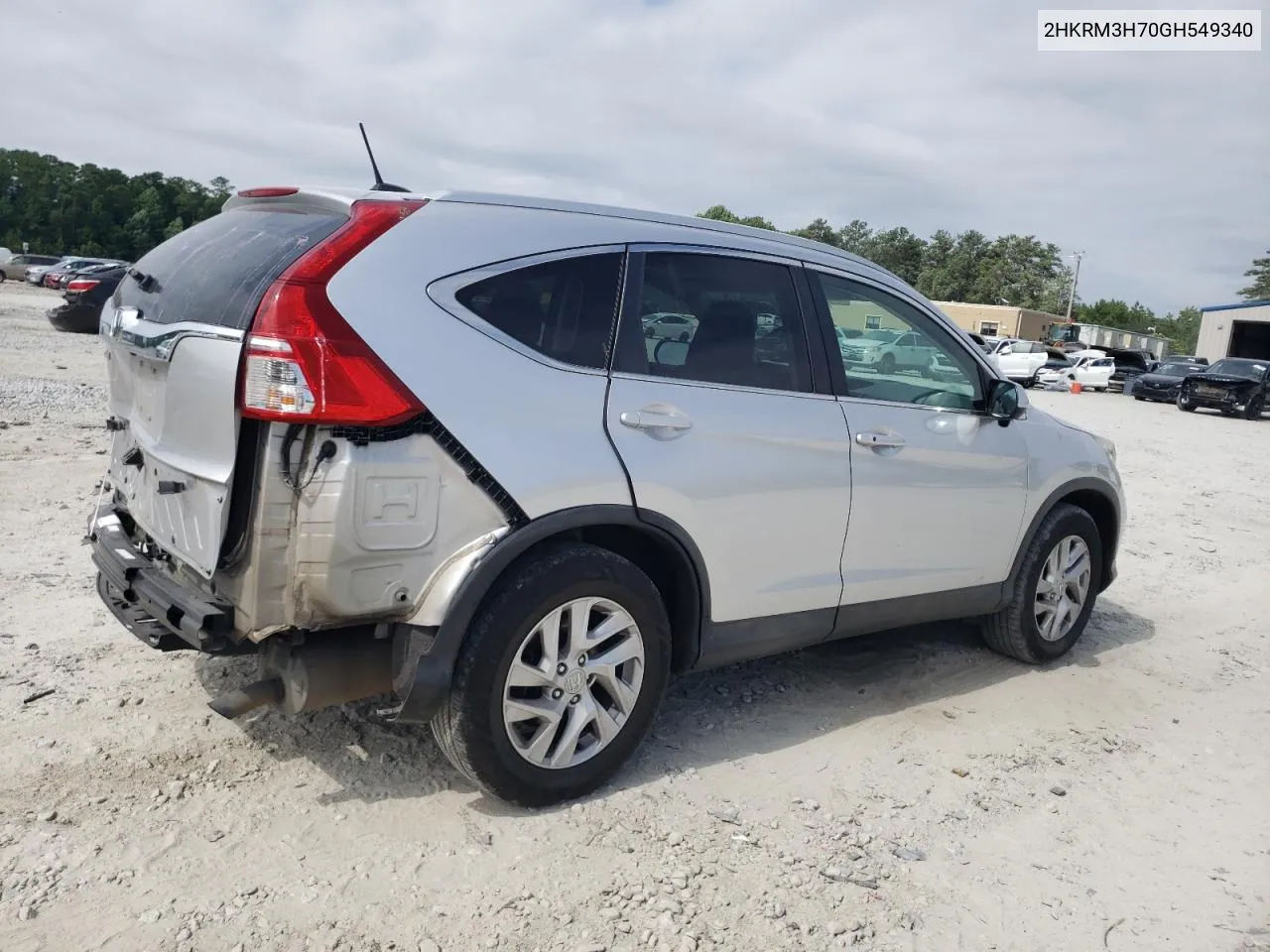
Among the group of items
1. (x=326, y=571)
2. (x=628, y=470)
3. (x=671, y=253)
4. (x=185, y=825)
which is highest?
Answer: (x=671, y=253)

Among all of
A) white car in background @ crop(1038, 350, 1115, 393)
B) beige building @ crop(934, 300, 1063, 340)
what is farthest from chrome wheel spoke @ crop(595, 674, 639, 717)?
beige building @ crop(934, 300, 1063, 340)

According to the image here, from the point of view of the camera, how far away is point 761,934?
276 centimetres

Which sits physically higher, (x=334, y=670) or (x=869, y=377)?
(x=869, y=377)

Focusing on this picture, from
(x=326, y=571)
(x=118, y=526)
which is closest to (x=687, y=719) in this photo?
(x=326, y=571)

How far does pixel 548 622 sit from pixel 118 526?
1684 millimetres

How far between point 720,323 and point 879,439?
85 cm

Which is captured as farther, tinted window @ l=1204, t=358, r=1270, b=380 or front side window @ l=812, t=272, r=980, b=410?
tinted window @ l=1204, t=358, r=1270, b=380

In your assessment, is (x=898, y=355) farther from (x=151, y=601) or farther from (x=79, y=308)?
(x=79, y=308)

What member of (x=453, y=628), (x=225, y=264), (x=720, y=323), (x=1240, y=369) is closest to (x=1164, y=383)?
(x=1240, y=369)

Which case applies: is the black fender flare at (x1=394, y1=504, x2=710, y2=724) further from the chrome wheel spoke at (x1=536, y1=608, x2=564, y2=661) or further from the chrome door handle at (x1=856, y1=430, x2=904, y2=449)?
the chrome door handle at (x1=856, y1=430, x2=904, y2=449)


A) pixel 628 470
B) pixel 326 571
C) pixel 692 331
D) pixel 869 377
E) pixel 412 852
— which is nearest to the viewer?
pixel 326 571

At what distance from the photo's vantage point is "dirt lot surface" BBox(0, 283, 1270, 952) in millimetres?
2725

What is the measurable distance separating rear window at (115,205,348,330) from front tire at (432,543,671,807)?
1115 mm

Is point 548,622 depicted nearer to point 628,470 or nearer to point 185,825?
point 628,470
